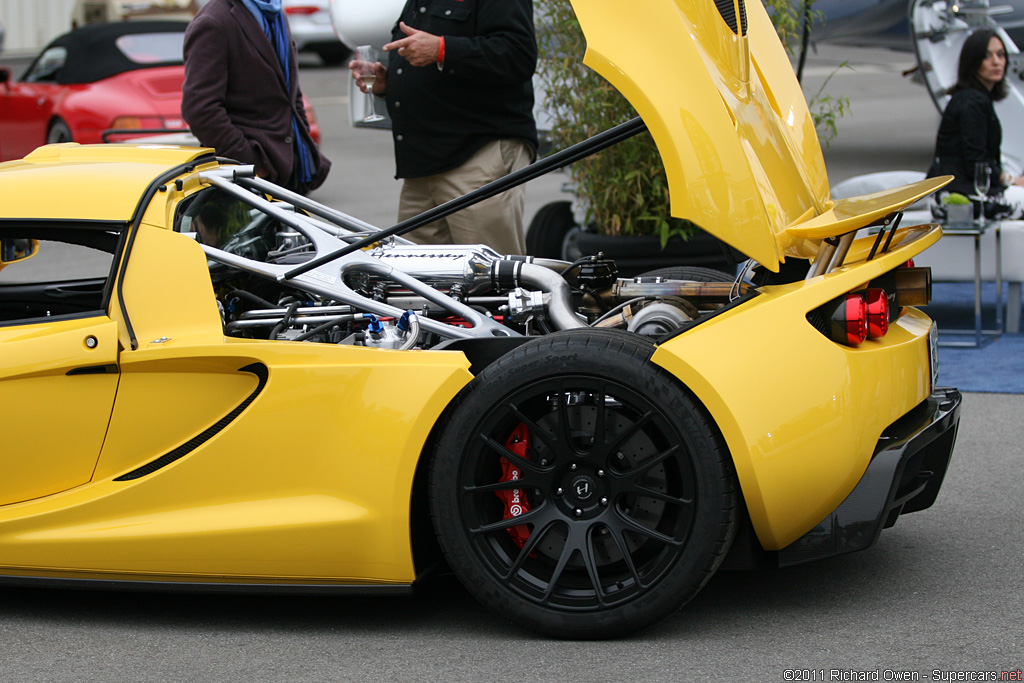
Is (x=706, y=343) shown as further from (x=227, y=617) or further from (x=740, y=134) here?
(x=227, y=617)

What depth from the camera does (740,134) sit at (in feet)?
10.1

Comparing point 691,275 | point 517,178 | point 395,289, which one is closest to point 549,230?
point 691,275

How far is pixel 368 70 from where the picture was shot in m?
4.77

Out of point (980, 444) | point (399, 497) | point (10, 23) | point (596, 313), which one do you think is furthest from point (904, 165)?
point (10, 23)

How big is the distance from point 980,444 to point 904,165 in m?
8.04

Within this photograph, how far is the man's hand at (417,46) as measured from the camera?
4.41 metres

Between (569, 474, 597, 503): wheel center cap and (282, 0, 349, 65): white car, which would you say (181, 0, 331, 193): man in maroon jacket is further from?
(282, 0, 349, 65): white car

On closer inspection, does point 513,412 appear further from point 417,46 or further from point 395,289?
point 417,46

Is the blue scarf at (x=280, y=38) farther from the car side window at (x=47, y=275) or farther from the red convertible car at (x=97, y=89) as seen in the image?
the red convertible car at (x=97, y=89)

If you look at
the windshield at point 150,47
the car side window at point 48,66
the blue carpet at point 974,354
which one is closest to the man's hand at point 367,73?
the blue carpet at point 974,354

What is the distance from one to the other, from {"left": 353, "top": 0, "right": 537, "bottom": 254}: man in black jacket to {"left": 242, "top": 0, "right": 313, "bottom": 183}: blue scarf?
2.04 feet

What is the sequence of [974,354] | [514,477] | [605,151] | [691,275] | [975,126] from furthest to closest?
[975,126]
[605,151]
[974,354]
[691,275]
[514,477]

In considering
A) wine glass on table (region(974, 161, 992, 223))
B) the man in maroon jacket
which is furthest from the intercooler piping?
wine glass on table (region(974, 161, 992, 223))

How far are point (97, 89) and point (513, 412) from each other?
28.9 feet
